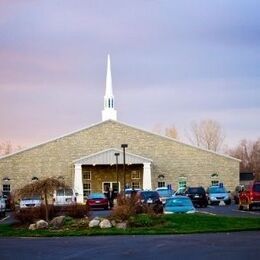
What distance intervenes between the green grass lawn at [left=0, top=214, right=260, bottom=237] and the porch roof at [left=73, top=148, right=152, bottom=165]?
39743 mm

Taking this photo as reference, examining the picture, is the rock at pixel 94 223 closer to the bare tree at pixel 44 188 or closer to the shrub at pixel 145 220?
the shrub at pixel 145 220

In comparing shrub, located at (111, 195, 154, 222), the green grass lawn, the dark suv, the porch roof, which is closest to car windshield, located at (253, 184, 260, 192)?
the dark suv

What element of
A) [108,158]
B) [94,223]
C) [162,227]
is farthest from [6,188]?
[162,227]

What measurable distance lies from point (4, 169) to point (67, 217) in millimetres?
42564

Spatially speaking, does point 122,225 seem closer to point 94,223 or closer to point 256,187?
point 94,223

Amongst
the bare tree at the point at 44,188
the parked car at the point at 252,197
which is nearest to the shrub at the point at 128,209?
the bare tree at the point at 44,188

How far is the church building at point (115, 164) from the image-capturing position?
241ft

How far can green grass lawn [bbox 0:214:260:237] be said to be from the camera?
27.0 meters

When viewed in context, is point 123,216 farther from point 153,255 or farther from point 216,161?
point 216,161

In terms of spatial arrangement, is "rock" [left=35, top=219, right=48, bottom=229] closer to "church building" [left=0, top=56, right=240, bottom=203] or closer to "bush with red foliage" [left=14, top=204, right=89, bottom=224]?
"bush with red foliage" [left=14, top=204, right=89, bottom=224]

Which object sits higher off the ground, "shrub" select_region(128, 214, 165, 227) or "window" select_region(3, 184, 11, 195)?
"window" select_region(3, 184, 11, 195)

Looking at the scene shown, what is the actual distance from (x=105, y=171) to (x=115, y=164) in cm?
360

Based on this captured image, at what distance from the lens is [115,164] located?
7188 cm

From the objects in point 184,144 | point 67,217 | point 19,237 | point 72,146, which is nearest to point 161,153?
point 184,144
